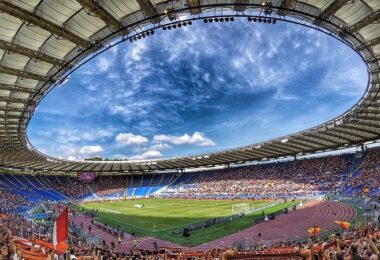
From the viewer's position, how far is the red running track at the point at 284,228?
27719 mm

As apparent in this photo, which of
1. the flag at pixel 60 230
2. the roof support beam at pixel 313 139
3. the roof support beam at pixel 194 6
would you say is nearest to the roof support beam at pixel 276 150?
the roof support beam at pixel 313 139

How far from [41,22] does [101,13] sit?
2.83 metres

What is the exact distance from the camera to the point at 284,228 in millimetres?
31359

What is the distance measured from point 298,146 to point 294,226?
96.7ft

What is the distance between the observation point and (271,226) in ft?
108

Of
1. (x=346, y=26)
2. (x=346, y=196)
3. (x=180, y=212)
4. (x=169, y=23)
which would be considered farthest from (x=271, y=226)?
(x=169, y=23)

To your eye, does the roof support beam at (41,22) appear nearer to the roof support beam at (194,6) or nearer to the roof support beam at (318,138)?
the roof support beam at (194,6)

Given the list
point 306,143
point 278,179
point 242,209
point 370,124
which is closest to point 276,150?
Result: point 278,179

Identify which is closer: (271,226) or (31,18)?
(31,18)

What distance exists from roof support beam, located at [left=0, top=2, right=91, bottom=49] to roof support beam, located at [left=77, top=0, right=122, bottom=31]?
6.91 ft

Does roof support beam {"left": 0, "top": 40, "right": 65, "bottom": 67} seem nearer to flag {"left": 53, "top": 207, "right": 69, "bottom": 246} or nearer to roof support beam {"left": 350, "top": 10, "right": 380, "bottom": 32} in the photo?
flag {"left": 53, "top": 207, "right": 69, "bottom": 246}

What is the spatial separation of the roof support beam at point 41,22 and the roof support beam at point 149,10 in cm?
411

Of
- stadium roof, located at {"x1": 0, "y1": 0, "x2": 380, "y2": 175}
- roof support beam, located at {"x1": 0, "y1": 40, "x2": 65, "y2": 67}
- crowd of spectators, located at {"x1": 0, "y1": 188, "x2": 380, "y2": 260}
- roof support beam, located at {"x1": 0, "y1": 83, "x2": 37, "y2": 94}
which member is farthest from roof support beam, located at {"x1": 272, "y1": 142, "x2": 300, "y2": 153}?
roof support beam, located at {"x1": 0, "y1": 40, "x2": 65, "y2": 67}

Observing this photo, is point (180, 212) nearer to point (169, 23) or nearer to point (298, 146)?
point (298, 146)
